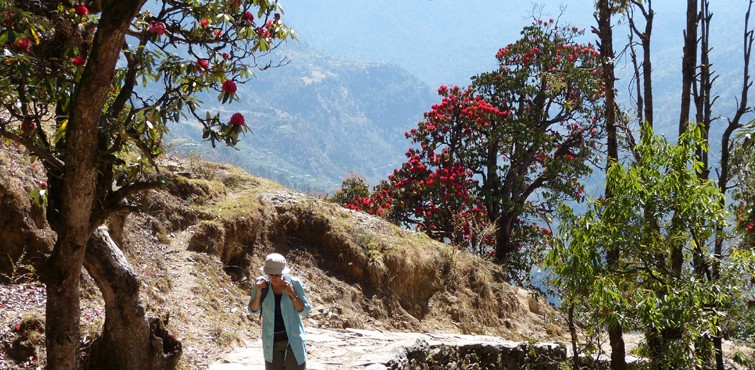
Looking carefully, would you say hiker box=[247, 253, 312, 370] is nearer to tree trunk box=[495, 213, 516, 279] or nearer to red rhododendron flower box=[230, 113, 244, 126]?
red rhododendron flower box=[230, 113, 244, 126]

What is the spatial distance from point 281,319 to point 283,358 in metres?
0.34

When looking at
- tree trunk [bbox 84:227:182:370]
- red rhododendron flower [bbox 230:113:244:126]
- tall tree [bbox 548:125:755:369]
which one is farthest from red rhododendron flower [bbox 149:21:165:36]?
tall tree [bbox 548:125:755:369]

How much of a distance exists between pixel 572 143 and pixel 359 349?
13.3 metres

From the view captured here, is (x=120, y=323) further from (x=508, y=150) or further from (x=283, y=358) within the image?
(x=508, y=150)

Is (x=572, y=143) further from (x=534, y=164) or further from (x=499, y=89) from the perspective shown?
(x=499, y=89)

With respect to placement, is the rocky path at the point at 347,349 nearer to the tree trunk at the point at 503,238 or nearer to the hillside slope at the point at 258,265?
the hillside slope at the point at 258,265

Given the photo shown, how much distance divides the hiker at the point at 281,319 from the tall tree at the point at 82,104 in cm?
146

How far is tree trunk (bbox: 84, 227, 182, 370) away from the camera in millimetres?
6031

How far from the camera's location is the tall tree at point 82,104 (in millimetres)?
4289

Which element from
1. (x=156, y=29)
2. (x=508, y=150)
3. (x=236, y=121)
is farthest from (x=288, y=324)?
(x=508, y=150)

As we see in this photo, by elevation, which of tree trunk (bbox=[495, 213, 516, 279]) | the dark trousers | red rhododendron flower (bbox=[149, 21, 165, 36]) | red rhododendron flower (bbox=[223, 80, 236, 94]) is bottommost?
the dark trousers

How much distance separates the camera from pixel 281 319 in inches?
232

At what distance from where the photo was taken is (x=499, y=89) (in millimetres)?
21000

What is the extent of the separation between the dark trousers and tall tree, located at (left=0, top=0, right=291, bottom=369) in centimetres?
165
